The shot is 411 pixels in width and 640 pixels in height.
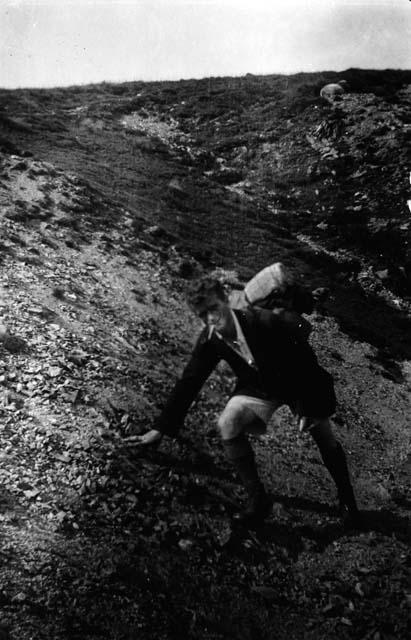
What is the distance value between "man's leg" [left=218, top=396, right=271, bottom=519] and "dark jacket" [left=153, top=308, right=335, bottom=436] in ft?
0.48

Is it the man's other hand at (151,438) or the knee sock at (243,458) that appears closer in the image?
the knee sock at (243,458)

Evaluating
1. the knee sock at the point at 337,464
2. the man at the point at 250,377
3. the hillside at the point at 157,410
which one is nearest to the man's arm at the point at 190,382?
the man at the point at 250,377

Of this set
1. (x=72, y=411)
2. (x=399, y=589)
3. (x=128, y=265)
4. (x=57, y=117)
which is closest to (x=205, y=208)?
(x=128, y=265)

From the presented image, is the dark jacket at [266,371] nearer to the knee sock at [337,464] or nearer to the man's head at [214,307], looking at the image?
the man's head at [214,307]

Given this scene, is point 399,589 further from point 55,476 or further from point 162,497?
point 55,476

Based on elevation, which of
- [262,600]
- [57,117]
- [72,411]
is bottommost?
[262,600]

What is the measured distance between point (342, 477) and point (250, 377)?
1.23m

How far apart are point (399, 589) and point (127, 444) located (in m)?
2.35

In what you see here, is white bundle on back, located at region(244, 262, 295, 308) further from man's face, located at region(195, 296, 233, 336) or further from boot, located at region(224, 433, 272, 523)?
boot, located at region(224, 433, 272, 523)

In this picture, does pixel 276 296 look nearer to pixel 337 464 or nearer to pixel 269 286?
pixel 269 286

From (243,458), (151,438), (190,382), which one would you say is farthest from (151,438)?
(243,458)

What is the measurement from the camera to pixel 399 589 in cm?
412

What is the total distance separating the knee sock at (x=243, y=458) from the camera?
402cm

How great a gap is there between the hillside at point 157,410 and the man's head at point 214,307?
1404mm
